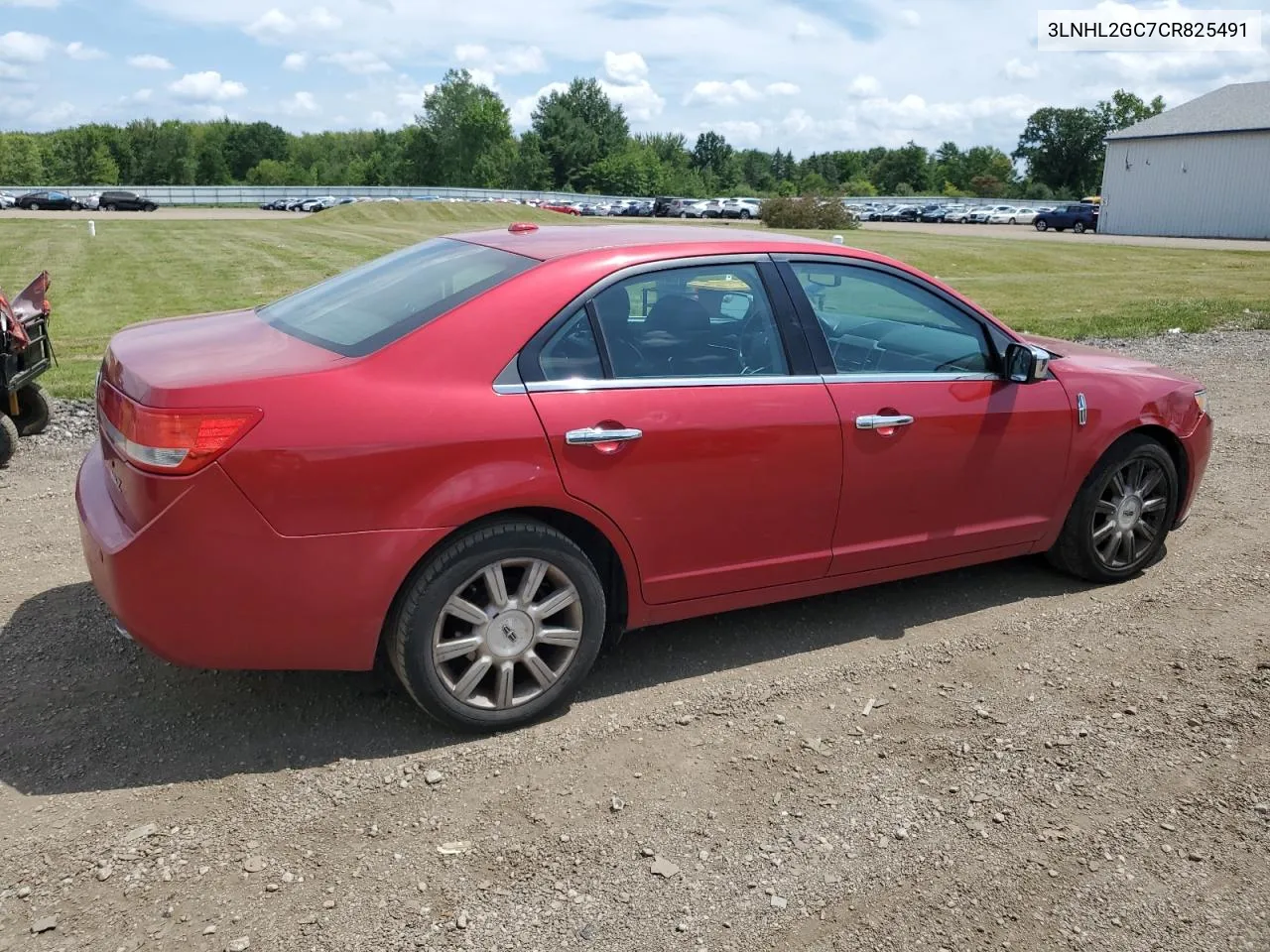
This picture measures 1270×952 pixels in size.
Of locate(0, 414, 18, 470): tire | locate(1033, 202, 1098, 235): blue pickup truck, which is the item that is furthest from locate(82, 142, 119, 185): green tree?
locate(0, 414, 18, 470): tire

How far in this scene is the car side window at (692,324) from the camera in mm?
3861

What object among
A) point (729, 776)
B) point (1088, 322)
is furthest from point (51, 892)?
point (1088, 322)

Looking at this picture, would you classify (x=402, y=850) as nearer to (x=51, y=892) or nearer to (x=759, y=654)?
(x=51, y=892)

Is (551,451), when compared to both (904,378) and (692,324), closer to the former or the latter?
(692,324)

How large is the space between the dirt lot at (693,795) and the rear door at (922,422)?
472 mm

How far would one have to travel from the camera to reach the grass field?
14789 millimetres

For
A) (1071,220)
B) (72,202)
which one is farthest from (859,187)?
(72,202)

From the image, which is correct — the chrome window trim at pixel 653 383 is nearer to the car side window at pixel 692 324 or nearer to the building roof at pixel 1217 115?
the car side window at pixel 692 324

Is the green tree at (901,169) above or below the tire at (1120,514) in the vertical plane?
above

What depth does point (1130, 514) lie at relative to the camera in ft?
17.0

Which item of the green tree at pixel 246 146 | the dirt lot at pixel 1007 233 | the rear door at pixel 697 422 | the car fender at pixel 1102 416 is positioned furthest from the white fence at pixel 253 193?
the rear door at pixel 697 422

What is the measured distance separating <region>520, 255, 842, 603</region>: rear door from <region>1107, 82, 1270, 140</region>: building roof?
190ft

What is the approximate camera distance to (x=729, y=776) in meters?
3.53

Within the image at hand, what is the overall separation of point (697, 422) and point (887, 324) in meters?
1.20
